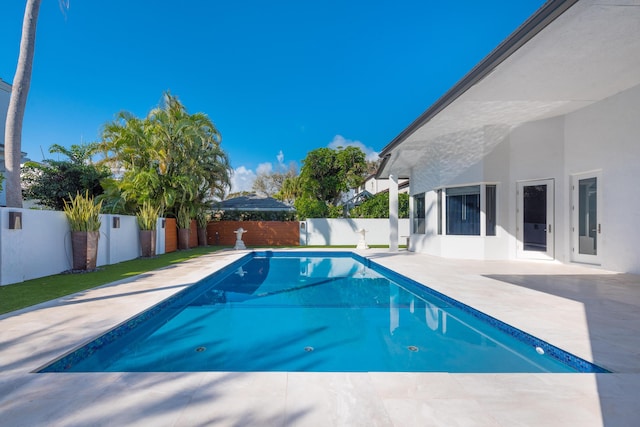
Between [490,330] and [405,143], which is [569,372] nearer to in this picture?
[490,330]

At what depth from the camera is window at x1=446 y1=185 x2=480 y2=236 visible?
33.6ft

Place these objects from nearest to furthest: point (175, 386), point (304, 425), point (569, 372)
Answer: point (304, 425) < point (175, 386) < point (569, 372)

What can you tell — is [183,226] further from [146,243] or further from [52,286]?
[52,286]

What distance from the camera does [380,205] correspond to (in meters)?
18.6

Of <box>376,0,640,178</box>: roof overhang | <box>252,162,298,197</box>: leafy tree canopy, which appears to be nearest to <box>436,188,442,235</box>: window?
<box>376,0,640,178</box>: roof overhang

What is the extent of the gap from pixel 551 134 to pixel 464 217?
330 centimetres

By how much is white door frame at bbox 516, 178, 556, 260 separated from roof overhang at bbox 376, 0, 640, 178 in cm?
172

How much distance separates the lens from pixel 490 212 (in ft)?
33.1

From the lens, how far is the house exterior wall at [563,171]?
728 cm

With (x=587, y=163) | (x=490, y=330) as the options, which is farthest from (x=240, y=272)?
(x=587, y=163)

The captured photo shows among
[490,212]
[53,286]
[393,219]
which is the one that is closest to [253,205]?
[393,219]

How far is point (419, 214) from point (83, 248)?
11.1 metres

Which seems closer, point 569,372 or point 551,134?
point 569,372

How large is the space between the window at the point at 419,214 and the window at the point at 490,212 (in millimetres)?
2733
